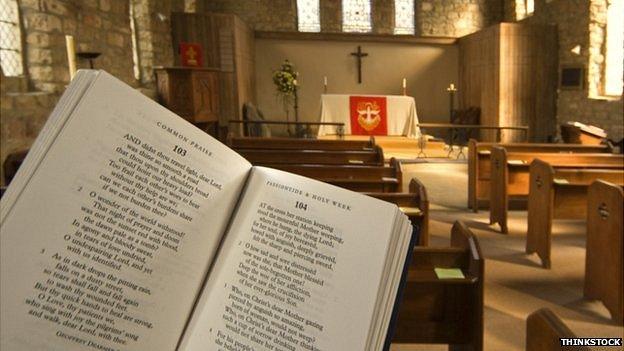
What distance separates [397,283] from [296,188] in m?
0.20

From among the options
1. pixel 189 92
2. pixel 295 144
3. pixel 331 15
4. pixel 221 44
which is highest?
pixel 331 15

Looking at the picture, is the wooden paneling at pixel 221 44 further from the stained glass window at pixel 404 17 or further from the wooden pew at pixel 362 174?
the wooden pew at pixel 362 174

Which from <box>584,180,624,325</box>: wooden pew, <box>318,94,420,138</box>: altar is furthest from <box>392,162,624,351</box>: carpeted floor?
<box>318,94,420,138</box>: altar

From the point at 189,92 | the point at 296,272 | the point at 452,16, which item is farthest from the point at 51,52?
the point at 452,16

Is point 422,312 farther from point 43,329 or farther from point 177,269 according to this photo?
point 43,329

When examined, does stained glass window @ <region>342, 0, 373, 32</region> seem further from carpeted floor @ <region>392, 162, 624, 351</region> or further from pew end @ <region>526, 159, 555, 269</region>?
pew end @ <region>526, 159, 555, 269</region>

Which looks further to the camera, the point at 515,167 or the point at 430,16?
the point at 430,16

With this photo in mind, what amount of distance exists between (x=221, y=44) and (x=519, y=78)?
6.80m

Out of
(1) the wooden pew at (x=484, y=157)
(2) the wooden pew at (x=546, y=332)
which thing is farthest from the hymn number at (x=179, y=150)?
(1) the wooden pew at (x=484, y=157)

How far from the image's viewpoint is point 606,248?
2.84 meters

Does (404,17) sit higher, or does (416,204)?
(404,17)

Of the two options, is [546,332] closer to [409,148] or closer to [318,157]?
[318,157]

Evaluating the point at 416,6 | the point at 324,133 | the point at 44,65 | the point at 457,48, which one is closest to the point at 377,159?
the point at 44,65

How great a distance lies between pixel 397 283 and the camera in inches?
26.1
